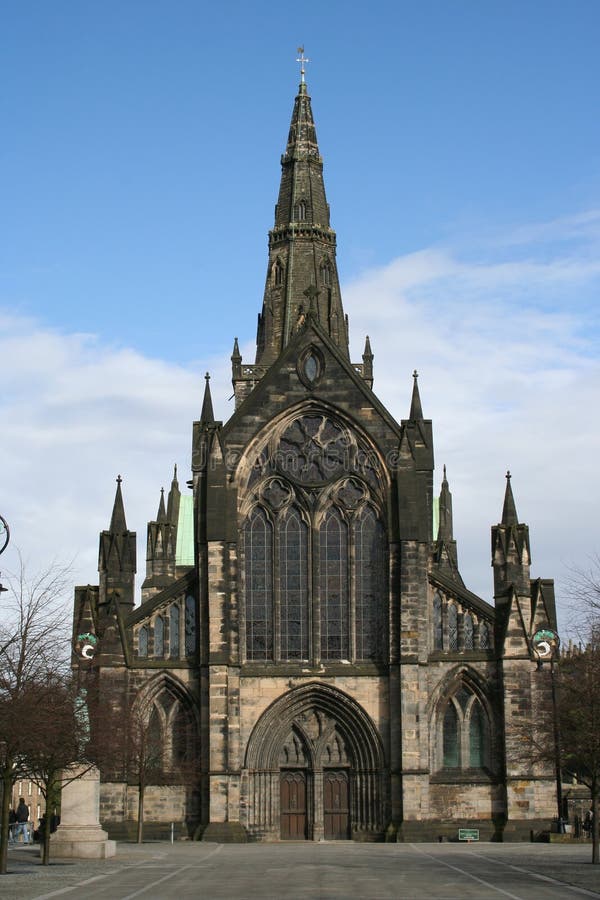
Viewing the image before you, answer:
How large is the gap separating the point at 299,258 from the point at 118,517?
65.2ft

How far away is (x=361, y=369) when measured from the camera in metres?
69.4

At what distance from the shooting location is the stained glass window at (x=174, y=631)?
5109 cm

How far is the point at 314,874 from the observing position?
31.5 metres

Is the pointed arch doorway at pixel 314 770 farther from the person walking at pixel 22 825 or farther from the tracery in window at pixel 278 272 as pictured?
the tracery in window at pixel 278 272

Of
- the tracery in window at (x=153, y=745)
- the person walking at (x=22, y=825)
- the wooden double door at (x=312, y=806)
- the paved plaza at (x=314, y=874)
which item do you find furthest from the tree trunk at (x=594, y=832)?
the person walking at (x=22, y=825)

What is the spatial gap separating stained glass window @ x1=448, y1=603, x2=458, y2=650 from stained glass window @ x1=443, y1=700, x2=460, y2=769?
1.90 metres

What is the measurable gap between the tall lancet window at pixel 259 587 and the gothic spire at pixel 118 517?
4531mm

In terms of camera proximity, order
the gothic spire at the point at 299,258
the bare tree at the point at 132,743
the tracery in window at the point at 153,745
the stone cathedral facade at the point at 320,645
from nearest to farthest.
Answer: the bare tree at the point at 132,743
the tracery in window at the point at 153,745
the stone cathedral facade at the point at 320,645
the gothic spire at the point at 299,258

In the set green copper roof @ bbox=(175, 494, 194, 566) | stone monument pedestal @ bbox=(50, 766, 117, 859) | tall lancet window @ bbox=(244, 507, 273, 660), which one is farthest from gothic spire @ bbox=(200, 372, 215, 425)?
green copper roof @ bbox=(175, 494, 194, 566)

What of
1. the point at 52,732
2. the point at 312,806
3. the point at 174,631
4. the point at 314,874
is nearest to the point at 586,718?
the point at 314,874

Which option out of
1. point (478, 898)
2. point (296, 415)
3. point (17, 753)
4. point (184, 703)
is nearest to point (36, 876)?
point (17, 753)

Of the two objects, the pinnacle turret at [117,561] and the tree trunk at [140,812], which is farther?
the pinnacle turret at [117,561]

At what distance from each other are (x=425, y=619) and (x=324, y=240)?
24.3 meters

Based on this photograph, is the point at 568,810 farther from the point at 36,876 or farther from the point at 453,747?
the point at 36,876
